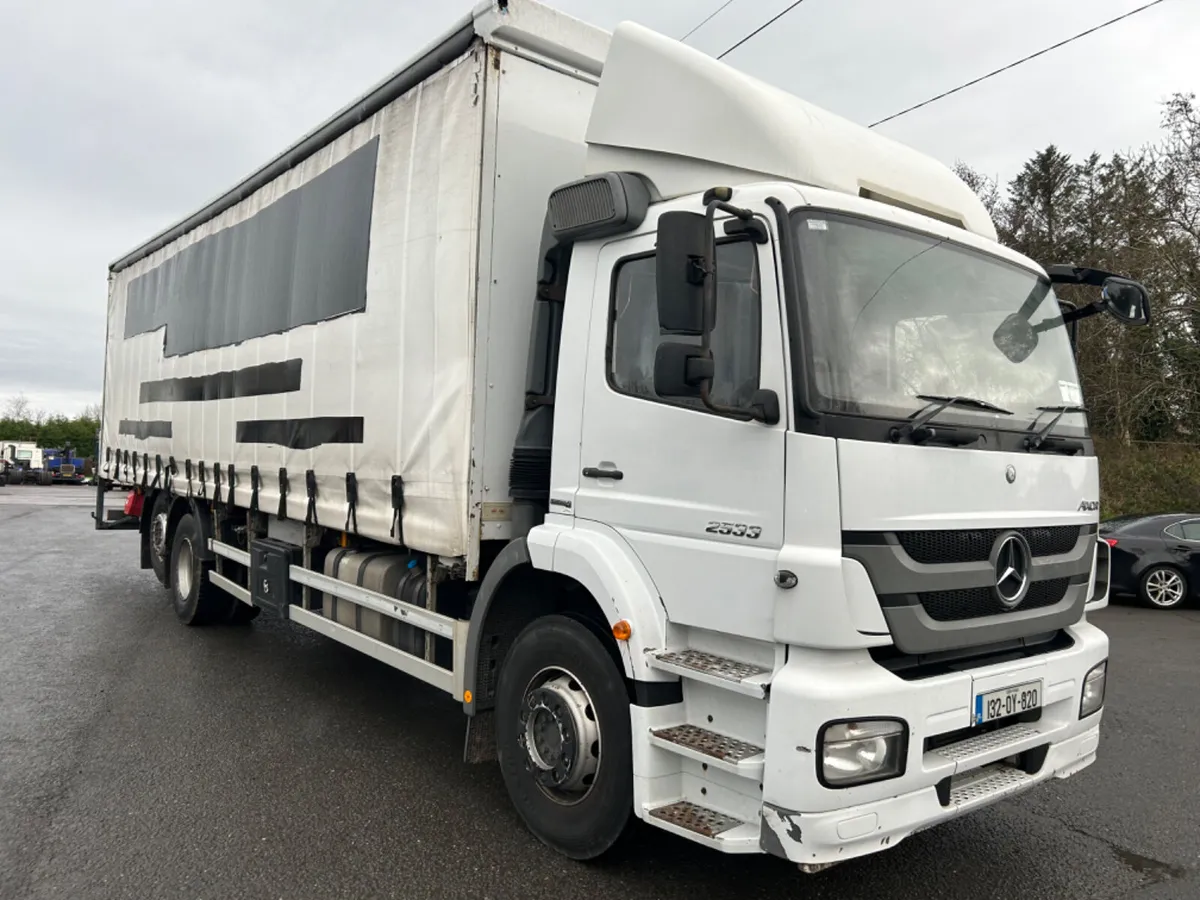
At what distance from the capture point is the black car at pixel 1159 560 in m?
11.7

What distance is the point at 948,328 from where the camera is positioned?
135 inches

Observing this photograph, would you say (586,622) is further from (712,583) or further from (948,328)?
(948,328)

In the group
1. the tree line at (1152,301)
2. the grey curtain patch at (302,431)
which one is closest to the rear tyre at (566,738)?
the grey curtain patch at (302,431)

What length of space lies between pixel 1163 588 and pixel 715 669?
11.1 m

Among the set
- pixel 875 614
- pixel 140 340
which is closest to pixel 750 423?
pixel 875 614

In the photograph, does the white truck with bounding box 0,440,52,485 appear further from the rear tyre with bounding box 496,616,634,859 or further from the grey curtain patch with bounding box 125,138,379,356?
the rear tyre with bounding box 496,616,634,859

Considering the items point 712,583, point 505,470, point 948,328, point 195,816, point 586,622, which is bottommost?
point 195,816

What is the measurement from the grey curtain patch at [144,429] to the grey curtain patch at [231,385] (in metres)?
0.24

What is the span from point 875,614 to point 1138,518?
38.0 ft

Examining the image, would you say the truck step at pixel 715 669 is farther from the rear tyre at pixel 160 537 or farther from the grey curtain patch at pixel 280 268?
the rear tyre at pixel 160 537

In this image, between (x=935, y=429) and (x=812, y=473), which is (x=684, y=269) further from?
(x=935, y=429)

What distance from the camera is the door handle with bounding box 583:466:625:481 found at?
3.65 metres

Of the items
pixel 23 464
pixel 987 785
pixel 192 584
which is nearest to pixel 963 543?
pixel 987 785

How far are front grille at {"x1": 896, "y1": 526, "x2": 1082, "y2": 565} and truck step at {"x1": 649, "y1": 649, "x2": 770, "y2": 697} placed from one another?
0.66 meters
